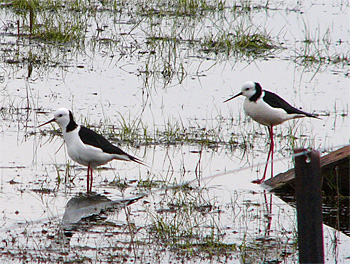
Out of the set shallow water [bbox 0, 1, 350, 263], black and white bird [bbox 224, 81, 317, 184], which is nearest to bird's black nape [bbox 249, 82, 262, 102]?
black and white bird [bbox 224, 81, 317, 184]

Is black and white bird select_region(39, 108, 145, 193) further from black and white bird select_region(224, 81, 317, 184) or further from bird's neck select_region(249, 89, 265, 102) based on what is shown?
bird's neck select_region(249, 89, 265, 102)

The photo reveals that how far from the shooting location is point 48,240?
6.03 metres

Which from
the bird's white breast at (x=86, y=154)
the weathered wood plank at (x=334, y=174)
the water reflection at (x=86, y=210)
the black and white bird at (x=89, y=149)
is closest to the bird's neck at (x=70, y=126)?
the black and white bird at (x=89, y=149)

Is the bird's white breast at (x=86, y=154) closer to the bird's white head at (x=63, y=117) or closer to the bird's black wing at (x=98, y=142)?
the bird's black wing at (x=98, y=142)

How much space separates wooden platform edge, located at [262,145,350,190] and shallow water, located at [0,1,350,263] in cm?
19

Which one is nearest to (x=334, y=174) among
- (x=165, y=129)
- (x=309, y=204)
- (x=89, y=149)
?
(x=89, y=149)

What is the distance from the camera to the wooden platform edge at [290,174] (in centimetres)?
756

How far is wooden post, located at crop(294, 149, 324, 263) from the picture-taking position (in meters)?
4.25

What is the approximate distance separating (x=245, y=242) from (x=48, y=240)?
1572 mm

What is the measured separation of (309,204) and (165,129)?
5.37 metres

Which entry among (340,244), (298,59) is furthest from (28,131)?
(298,59)

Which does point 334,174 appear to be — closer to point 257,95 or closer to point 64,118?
point 257,95

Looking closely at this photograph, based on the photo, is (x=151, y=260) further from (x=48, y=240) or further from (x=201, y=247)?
(x=48, y=240)

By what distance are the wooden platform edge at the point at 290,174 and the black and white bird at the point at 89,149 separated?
1407 mm
